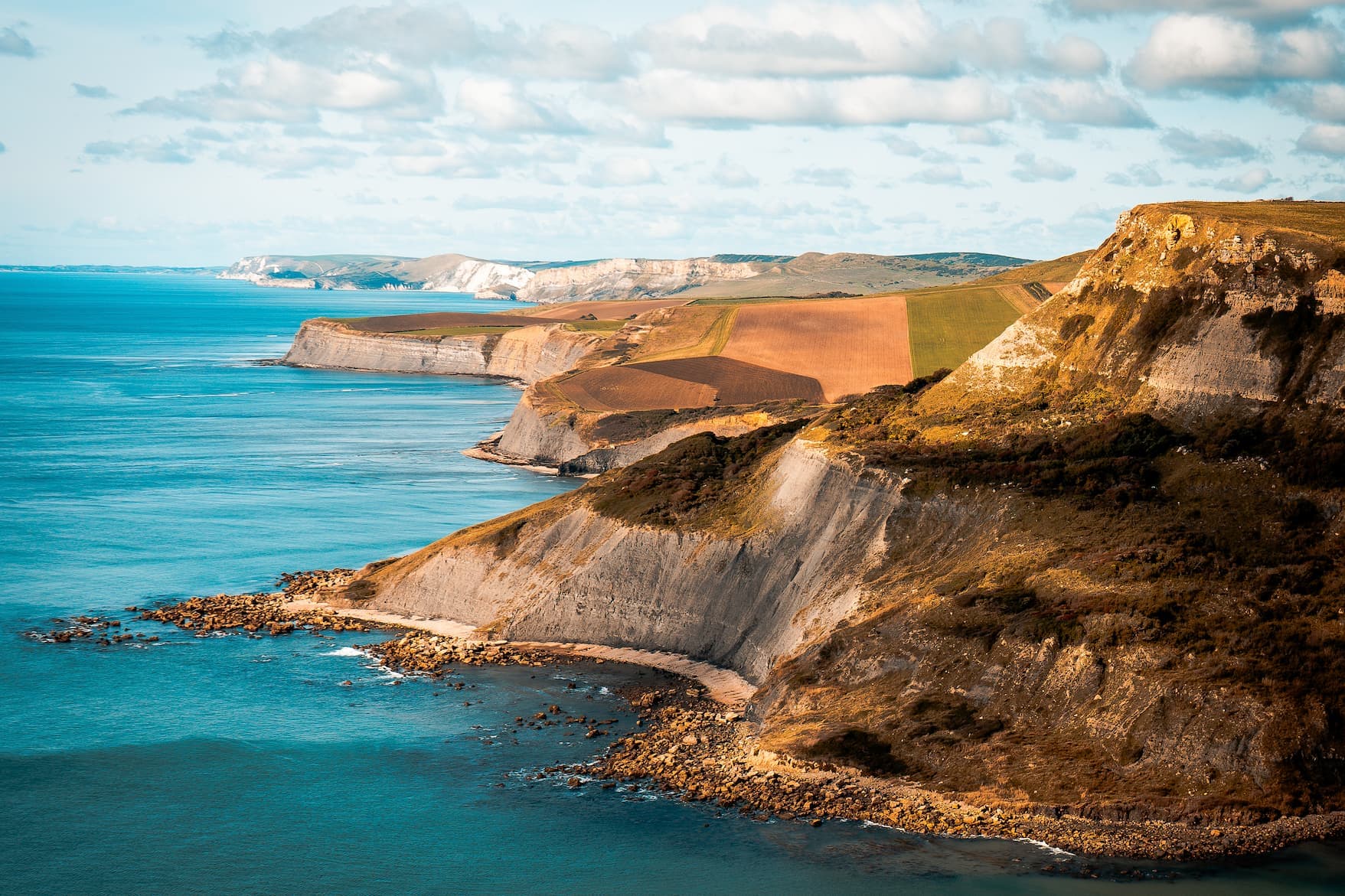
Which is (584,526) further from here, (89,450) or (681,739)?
(89,450)

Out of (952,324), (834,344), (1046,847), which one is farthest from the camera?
(952,324)

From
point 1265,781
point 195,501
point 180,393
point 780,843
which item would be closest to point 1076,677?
point 1265,781

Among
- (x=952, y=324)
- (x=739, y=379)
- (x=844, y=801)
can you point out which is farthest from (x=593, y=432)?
(x=844, y=801)

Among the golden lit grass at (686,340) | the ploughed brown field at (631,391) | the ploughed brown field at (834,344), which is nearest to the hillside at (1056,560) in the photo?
the ploughed brown field at (631,391)

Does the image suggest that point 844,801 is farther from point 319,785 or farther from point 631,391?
point 631,391

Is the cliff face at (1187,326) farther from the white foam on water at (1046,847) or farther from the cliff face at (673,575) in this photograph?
the white foam on water at (1046,847)

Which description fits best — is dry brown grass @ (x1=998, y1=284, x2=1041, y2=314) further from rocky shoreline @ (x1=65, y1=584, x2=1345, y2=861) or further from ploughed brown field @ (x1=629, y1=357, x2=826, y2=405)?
rocky shoreline @ (x1=65, y1=584, x2=1345, y2=861)
